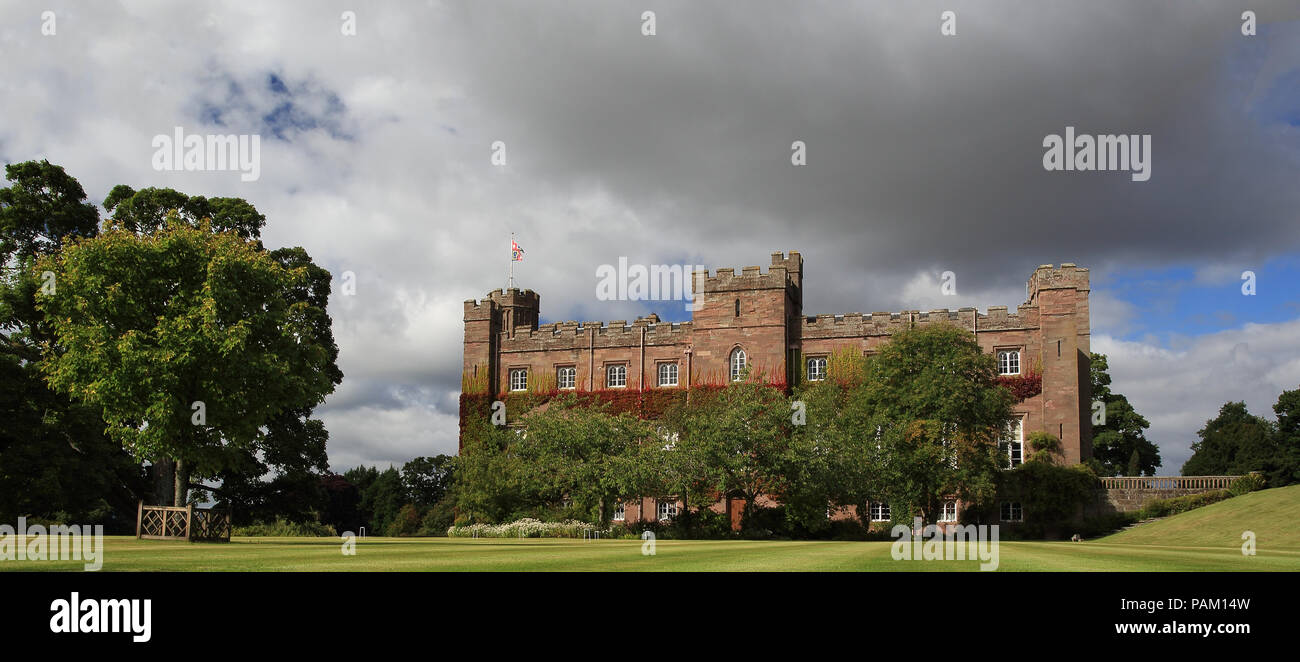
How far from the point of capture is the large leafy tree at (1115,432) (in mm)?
57562

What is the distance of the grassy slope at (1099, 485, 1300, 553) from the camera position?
26.9m

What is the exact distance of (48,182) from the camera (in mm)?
36781

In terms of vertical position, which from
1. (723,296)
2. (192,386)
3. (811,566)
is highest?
(723,296)

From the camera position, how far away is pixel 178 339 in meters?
24.2

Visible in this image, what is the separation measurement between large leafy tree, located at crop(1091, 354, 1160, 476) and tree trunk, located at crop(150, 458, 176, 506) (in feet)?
167

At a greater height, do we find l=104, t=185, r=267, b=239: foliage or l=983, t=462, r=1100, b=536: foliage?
l=104, t=185, r=267, b=239: foliage

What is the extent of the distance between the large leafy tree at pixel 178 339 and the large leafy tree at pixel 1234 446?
6090cm

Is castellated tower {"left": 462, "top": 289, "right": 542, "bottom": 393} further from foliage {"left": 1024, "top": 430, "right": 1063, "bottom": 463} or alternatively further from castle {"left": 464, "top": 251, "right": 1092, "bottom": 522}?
foliage {"left": 1024, "top": 430, "right": 1063, "bottom": 463}

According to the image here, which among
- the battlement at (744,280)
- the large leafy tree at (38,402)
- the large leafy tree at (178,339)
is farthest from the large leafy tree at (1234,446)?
the large leafy tree at (38,402)

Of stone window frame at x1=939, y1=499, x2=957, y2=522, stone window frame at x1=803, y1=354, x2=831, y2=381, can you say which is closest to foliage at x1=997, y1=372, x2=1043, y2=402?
stone window frame at x1=939, y1=499, x2=957, y2=522

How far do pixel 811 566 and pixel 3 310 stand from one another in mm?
33716
